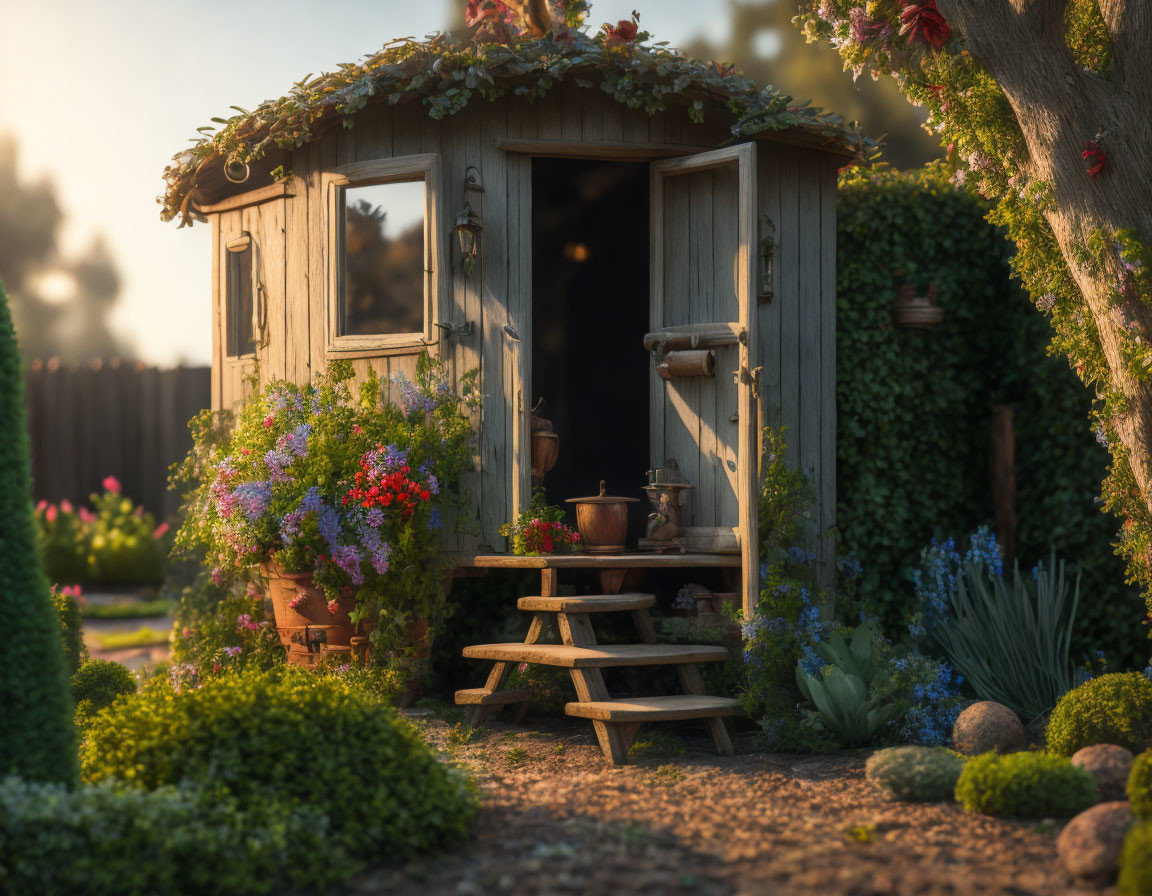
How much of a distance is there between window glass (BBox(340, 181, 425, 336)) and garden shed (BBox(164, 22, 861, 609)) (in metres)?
0.01

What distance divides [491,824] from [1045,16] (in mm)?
4604

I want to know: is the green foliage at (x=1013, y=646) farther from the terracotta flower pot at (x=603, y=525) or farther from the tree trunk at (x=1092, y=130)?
the terracotta flower pot at (x=603, y=525)

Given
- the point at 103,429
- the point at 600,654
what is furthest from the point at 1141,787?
the point at 103,429

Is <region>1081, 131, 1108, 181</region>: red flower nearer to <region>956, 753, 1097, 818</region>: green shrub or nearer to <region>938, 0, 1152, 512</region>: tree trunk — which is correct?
<region>938, 0, 1152, 512</region>: tree trunk

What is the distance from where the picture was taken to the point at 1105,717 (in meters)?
4.91

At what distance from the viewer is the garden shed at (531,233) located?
6387 millimetres

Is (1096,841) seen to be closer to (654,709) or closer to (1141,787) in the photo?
(1141,787)

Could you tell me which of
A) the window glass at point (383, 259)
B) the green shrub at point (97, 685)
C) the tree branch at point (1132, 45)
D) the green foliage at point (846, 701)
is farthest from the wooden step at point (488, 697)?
the tree branch at point (1132, 45)

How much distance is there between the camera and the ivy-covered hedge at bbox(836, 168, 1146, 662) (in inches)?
282

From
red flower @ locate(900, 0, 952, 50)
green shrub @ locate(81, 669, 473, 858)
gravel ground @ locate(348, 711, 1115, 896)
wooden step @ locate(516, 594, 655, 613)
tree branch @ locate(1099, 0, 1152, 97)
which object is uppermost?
red flower @ locate(900, 0, 952, 50)

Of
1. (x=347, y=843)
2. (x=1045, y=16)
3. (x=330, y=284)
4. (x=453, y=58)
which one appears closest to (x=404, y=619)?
(x=330, y=284)

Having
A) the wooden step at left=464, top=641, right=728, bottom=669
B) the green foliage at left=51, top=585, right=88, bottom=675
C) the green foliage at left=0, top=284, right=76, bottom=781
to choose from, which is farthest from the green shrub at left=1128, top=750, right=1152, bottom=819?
the green foliage at left=51, top=585, right=88, bottom=675

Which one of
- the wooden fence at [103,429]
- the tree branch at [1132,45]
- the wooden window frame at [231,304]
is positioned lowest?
the wooden fence at [103,429]

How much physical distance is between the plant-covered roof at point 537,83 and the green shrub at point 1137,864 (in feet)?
14.3
